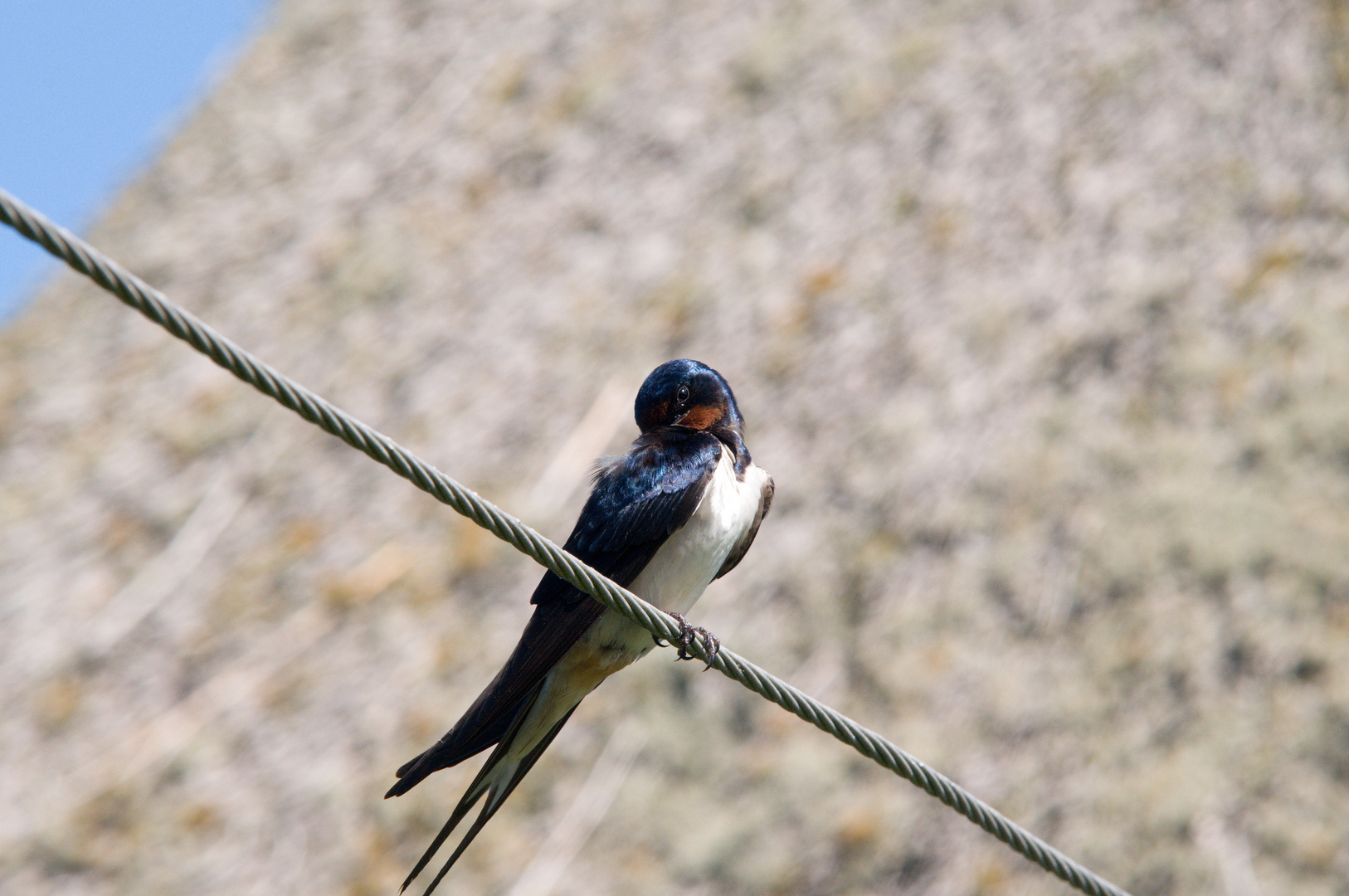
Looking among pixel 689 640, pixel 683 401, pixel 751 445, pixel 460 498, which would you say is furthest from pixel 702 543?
pixel 751 445

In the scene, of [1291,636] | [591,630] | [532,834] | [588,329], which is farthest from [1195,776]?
[588,329]

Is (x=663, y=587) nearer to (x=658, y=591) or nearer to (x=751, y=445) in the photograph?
(x=658, y=591)

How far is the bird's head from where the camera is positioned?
353cm

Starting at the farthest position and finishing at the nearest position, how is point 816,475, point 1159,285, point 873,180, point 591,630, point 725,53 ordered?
point 725,53 → point 873,180 → point 1159,285 → point 816,475 → point 591,630

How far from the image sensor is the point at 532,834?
17.8 ft

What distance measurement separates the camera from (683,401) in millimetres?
3533

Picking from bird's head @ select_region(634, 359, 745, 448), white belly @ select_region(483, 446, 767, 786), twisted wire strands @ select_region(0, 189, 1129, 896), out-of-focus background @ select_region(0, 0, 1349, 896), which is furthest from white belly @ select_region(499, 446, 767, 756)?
out-of-focus background @ select_region(0, 0, 1349, 896)

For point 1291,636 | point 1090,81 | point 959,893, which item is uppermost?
point 1090,81

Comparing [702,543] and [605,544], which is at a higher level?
[605,544]

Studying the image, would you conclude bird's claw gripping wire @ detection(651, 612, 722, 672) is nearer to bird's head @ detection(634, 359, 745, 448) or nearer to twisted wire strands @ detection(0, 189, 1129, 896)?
twisted wire strands @ detection(0, 189, 1129, 896)

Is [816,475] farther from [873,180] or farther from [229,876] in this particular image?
[229,876]

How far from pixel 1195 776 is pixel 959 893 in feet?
3.84

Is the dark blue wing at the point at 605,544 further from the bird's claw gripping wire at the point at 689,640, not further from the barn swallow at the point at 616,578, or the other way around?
the bird's claw gripping wire at the point at 689,640

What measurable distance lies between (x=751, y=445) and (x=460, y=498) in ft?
15.9
